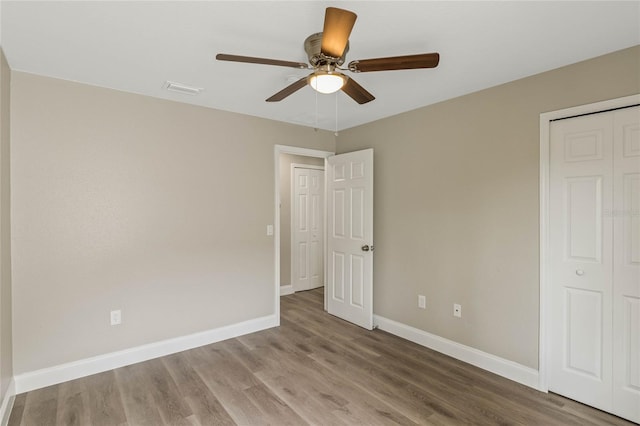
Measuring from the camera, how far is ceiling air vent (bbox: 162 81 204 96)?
2.76 metres

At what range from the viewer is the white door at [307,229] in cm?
545

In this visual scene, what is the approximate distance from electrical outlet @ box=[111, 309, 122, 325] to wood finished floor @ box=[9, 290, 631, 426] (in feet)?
1.37

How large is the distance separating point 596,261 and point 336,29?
2.39m

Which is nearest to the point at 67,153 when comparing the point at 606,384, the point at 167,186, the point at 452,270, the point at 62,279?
the point at 167,186

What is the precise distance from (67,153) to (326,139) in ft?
9.40

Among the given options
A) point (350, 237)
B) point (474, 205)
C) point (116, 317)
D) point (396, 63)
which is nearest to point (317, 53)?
point (396, 63)

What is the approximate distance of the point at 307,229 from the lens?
5.61 meters

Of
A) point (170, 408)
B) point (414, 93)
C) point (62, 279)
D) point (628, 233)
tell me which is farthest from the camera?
point (414, 93)

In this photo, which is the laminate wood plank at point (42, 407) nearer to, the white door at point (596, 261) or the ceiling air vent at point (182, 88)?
the ceiling air vent at point (182, 88)

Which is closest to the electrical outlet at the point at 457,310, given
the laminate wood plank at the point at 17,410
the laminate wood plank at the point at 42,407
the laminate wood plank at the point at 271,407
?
the laminate wood plank at the point at 271,407

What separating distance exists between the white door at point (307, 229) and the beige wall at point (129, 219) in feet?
5.19

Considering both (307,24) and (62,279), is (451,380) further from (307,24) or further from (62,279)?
(62,279)

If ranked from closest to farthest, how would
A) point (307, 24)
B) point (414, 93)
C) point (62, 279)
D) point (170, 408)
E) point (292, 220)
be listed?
point (307, 24)
point (170, 408)
point (62, 279)
point (414, 93)
point (292, 220)

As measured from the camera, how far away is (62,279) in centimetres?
265
